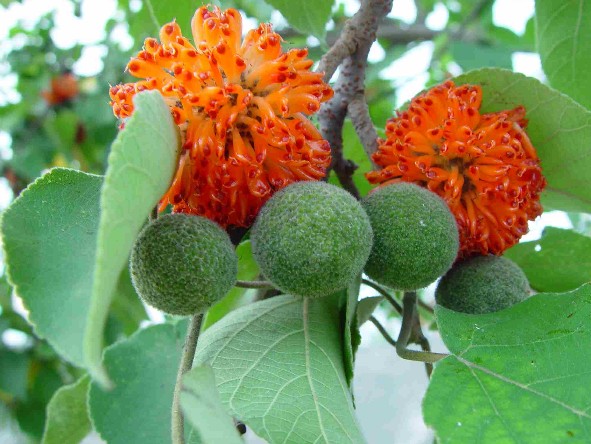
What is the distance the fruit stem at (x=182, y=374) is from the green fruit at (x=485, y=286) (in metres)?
0.67

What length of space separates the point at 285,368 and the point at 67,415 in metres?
1.11

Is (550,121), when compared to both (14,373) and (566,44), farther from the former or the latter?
(14,373)

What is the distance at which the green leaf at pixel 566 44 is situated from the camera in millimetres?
1994

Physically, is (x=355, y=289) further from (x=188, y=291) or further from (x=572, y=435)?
(x=572, y=435)

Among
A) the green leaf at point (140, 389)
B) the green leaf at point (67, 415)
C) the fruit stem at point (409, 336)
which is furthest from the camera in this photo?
the green leaf at point (67, 415)

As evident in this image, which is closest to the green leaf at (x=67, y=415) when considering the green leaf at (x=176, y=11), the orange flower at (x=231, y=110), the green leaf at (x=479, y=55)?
the orange flower at (x=231, y=110)

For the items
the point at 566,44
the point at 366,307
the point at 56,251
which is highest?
the point at 56,251

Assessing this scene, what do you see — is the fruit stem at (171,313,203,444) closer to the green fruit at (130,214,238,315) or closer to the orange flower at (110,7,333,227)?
the green fruit at (130,214,238,315)

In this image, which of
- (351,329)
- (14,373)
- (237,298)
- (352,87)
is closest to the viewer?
(351,329)

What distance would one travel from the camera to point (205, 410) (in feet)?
3.43

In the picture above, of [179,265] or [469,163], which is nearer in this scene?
[179,265]

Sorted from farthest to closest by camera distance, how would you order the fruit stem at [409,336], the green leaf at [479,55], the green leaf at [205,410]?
the green leaf at [479,55] → the fruit stem at [409,336] → the green leaf at [205,410]

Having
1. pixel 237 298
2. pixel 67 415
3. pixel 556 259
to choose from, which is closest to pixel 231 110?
pixel 237 298

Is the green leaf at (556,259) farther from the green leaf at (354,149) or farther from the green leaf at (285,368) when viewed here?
the green leaf at (285,368)
